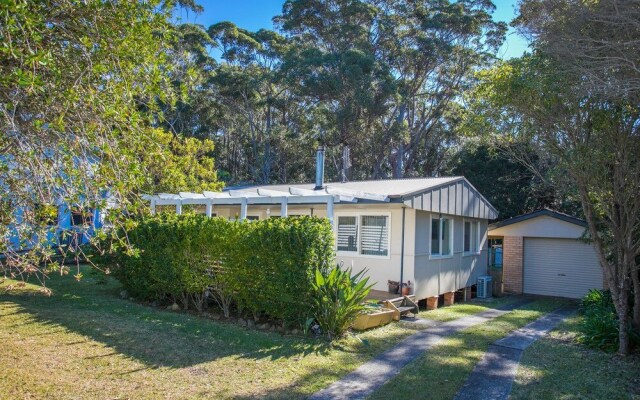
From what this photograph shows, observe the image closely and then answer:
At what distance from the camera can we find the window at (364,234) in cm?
1245

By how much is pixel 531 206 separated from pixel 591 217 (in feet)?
60.7

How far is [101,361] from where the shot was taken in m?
6.38

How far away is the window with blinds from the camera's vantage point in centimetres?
1241

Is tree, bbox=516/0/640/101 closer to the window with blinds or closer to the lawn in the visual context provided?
the lawn

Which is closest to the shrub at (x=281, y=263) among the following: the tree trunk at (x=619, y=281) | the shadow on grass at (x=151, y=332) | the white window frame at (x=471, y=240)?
the shadow on grass at (x=151, y=332)

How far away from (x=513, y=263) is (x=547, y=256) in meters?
1.24

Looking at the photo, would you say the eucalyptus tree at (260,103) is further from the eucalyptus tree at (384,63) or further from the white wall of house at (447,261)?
the white wall of house at (447,261)

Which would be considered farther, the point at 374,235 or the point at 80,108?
the point at 374,235

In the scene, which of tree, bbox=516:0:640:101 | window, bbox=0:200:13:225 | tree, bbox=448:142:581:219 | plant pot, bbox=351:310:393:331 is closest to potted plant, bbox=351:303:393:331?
plant pot, bbox=351:310:393:331

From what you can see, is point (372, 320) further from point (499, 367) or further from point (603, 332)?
point (603, 332)

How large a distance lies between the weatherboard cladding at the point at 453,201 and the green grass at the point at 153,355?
130 inches

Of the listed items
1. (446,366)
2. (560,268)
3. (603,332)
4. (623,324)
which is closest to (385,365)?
(446,366)

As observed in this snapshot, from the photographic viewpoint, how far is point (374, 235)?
12617mm

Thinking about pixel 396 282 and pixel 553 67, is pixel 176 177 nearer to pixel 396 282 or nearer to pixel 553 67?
pixel 396 282
